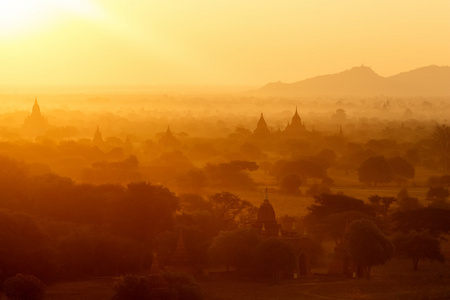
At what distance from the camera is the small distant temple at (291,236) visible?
115ft

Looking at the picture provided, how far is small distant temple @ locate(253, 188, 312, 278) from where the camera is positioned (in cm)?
3497

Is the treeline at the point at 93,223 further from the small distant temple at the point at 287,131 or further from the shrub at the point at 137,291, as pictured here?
the small distant temple at the point at 287,131

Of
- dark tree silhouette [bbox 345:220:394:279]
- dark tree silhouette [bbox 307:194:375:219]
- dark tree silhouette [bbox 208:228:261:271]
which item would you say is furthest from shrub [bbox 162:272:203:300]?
dark tree silhouette [bbox 307:194:375:219]

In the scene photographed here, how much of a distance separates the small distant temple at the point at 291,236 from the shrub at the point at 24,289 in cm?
860

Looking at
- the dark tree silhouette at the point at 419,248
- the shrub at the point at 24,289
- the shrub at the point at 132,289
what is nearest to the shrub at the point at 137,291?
the shrub at the point at 132,289

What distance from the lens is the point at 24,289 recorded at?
2867cm

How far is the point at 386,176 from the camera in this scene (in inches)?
2474

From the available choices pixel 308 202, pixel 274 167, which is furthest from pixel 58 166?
pixel 308 202

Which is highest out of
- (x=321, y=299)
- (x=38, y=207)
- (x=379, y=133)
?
(x=379, y=133)

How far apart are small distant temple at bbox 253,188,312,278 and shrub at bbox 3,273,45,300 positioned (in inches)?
339

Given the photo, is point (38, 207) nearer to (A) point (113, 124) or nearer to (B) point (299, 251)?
(B) point (299, 251)

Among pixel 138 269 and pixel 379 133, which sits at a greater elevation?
pixel 379 133

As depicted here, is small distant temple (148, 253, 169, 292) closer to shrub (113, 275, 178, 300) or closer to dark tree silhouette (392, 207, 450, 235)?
shrub (113, 275, 178, 300)

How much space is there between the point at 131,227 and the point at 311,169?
26238 mm
